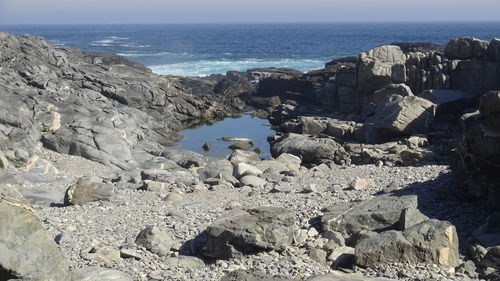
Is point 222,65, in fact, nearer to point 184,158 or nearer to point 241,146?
point 241,146

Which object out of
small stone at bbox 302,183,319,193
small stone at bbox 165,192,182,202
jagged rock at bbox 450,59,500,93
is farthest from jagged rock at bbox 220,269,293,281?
jagged rock at bbox 450,59,500,93

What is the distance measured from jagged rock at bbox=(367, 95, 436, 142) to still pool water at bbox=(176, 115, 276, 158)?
6.63 meters

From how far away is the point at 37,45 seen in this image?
145ft

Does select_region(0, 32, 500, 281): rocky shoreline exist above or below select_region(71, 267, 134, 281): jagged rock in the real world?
below

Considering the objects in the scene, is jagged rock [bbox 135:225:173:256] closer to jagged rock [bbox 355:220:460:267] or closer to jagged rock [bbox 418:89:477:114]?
jagged rock [bbox 355:220:460:267]

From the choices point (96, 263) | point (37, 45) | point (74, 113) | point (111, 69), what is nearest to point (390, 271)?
point (96, 263)

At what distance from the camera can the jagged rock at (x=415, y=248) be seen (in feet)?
41.8

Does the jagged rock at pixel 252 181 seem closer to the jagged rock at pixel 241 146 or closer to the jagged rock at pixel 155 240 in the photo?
the jagged rock at pixel 155 240

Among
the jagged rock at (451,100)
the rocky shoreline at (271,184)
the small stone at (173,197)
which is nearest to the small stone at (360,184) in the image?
the rocky shoreline at (271,184)

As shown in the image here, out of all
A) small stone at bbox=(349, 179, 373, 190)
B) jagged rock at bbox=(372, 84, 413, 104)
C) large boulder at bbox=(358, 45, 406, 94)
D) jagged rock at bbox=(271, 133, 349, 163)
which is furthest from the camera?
large boulder at bbox=(358, 45, 406, 94)

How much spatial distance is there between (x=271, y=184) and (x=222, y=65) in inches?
2466

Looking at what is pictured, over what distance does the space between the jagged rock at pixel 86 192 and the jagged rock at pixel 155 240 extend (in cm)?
394

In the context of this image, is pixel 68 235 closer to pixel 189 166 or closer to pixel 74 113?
pixel 189 166

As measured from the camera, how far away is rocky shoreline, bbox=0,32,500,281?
12.7m
